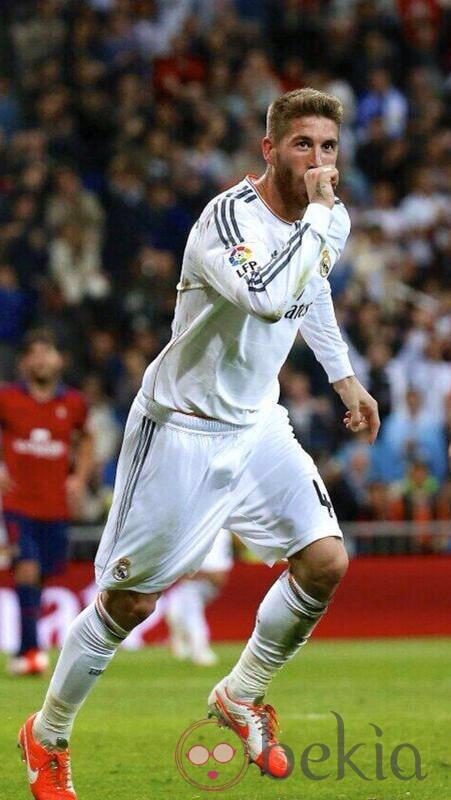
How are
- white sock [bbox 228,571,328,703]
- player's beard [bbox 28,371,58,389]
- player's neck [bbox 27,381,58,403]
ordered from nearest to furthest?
white sock [bbox 228,571,328,703] < player's beard [bbox 28,371,58,389] < player's neck [bbox 27,381,58,403]

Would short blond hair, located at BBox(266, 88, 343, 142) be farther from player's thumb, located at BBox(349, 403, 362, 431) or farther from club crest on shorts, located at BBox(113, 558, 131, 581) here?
club crest on shorts, located at BBox(113, 558, 131, 581)

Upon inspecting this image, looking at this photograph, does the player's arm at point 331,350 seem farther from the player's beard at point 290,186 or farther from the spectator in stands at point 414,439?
the spectator in stands at point 414,439

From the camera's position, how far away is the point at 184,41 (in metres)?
19.3

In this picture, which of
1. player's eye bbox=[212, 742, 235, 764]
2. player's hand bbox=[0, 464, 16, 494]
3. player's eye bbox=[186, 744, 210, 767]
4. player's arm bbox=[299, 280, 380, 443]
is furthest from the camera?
player's hand bbox=[0, 464, 16, 494]

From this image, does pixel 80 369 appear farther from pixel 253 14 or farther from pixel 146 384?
pixel 146 384

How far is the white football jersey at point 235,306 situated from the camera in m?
5.90

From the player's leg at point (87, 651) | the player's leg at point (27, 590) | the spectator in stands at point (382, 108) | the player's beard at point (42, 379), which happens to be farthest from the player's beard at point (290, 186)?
the spectator in stands at point (382, 108)

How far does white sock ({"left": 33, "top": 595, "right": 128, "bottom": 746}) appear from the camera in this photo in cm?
622

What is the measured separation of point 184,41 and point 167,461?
1376 centimetres

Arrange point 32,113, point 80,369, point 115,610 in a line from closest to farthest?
point 115,610
point 80,369
point 32,113

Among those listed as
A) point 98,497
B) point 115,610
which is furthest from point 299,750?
point 98,497

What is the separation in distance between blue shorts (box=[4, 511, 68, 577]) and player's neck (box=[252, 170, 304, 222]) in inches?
249

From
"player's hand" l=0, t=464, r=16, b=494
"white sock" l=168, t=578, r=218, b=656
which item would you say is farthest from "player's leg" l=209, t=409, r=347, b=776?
"white sock" l=168, t=578, r=218, b=656

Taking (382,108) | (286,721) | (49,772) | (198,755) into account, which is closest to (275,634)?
(49,772)
